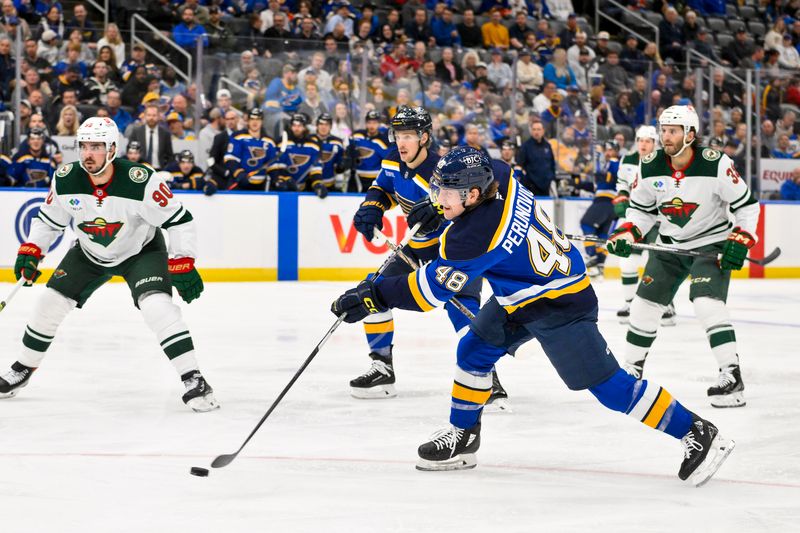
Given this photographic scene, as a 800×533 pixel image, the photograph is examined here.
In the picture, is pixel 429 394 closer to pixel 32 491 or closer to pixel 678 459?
pixel 678 459

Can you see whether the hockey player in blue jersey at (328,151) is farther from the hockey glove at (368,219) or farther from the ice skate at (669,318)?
the hockey glove at (368,219)

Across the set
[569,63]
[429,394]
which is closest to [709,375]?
[429,394]

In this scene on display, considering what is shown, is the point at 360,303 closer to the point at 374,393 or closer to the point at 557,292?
the point at 557,292

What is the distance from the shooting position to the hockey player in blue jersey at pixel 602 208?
1148 centimetres

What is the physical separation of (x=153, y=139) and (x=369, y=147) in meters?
2.14

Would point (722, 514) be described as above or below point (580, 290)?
below

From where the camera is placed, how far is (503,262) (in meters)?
3.48

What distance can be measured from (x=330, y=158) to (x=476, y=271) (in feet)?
27.1

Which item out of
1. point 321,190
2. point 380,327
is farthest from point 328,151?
point 380,327

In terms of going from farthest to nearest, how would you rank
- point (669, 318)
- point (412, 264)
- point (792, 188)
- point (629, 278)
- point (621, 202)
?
point (792, 188) < point (621, 202) < point (629, 278) < point (669, 318) < point (412, 264)

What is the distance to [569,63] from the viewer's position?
1295cm

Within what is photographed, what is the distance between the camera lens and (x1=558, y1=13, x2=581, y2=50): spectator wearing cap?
14.4 metres

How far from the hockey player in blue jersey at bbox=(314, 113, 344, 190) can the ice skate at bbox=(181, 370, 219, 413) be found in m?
6.91

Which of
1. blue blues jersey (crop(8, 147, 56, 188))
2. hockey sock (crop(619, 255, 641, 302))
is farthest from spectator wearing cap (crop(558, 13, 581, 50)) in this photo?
blue blues jersey (crop(8, 147, 56, 188))
